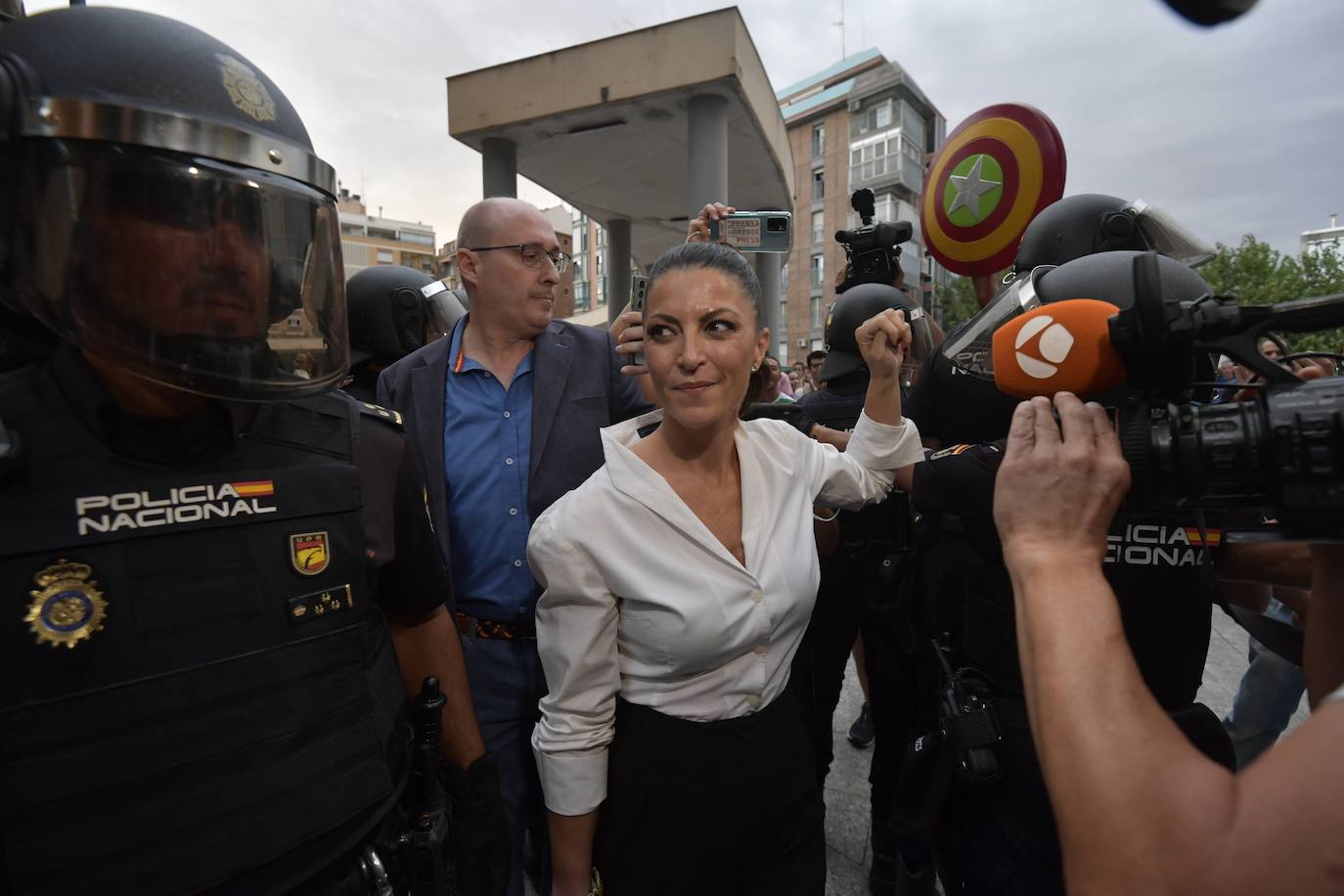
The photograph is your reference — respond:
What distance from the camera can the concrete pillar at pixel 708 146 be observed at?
6199 millimetres

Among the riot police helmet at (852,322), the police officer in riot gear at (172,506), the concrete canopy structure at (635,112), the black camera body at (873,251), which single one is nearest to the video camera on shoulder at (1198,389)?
the police officer in riot gear at (172,506)

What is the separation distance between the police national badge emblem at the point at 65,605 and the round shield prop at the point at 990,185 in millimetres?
3184

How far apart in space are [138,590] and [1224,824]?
54.0 inches

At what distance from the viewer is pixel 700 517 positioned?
62.4 inches

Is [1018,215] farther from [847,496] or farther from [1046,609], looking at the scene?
[1046,609]

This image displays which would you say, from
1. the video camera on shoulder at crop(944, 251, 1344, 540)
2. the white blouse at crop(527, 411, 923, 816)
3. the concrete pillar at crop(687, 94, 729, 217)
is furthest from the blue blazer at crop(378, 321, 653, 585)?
the concrete pillar at crop(687, 94, 729, 217)

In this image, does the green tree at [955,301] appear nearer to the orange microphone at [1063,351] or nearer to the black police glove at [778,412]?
the black police glove at [778,412]

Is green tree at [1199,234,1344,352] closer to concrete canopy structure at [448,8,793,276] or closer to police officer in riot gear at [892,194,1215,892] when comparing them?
concrete canopy structure at [448,8,793,276]

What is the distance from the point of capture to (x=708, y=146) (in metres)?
6.21

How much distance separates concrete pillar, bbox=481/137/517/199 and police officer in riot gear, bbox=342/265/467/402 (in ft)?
14.0

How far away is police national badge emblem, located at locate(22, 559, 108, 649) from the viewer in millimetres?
892

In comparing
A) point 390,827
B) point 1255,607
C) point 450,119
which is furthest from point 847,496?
point 450,119

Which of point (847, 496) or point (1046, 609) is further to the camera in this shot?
point (847, 496)

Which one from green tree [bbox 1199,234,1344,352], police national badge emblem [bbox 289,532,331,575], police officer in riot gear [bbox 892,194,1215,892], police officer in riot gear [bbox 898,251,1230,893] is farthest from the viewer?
green tree [bbox 1199,234,1344,352]
